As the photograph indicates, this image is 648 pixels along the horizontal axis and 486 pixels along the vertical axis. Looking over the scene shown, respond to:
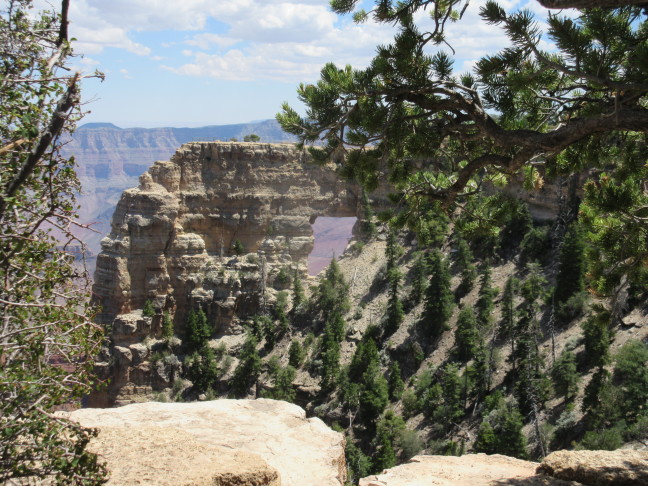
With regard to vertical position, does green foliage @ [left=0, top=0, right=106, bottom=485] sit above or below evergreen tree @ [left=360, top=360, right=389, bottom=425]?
above

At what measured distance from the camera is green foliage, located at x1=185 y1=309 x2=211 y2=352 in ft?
158

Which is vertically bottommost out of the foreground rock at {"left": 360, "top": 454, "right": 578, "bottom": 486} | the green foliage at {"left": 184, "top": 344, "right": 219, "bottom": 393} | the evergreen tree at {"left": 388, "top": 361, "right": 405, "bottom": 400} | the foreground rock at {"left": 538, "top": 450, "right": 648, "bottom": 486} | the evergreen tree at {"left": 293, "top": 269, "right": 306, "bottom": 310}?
the green foliage at {"left": 184, "top": 344, "right": 219, "bottom": 393}

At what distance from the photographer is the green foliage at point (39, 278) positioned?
19.7 ft

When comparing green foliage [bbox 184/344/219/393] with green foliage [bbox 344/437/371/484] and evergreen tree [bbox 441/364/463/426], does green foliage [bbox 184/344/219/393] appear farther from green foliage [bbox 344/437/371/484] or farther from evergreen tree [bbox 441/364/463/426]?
evergreen tree [bbox 441/364/463/426]

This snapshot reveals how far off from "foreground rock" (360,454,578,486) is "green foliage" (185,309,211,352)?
130ft

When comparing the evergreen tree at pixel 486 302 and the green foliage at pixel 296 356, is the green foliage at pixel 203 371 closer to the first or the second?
the green foliage at pixel 296 356

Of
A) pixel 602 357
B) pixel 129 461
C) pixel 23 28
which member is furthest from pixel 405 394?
pixel 23 28

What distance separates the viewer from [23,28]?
707cm

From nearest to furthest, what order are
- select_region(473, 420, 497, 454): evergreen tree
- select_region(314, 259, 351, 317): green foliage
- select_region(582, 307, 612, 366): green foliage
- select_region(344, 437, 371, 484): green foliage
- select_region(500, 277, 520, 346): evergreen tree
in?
select_region(473, 420, 497, 454): evergreen tree, select_region(582, 307, 612, 366): green foliage, select_region(344, 437, 371, 484): green foliage, select_region(500, 277, 520, 346): evergreen tree, select_region(314, 259, 351, 317): green foliage

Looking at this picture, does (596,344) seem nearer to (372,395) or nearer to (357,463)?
(372,395)

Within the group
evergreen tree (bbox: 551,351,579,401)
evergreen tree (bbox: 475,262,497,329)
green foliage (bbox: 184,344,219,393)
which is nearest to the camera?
evergreen tree (bbox: 551,351,579,401)

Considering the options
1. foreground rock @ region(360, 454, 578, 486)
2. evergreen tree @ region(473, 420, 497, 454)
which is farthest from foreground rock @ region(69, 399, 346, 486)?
evergreen tree @ region(473, 420, 497, 454)

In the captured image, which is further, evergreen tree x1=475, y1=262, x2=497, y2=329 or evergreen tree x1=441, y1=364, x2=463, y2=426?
evergreen tree x1=475, y1=262, x2=497, y2=329

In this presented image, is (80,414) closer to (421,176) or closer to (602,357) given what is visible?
(421,176)
